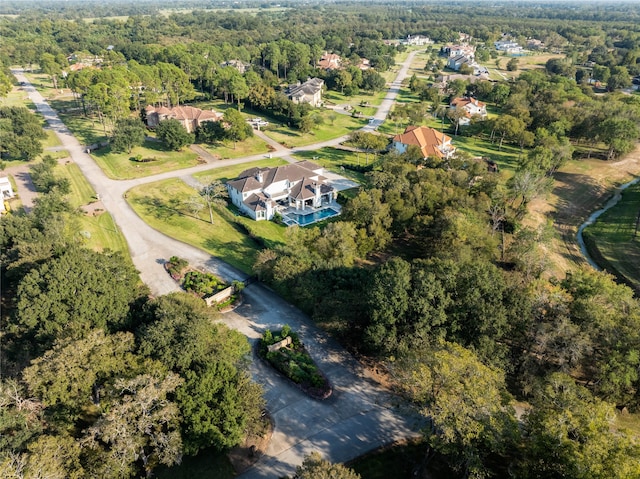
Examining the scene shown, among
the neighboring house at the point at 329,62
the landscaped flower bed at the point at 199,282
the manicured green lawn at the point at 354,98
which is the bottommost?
the landscaped flower bed at the point at 199,282

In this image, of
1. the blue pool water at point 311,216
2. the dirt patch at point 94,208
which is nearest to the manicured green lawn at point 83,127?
the dirt patch at point 94,208

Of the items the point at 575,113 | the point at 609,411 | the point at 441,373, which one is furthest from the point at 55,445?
the point at 575,113

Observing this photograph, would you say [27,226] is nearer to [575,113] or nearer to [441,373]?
[441,373]

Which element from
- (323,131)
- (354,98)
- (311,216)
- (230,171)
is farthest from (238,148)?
(354,98)

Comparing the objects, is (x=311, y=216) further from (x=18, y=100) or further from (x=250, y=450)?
(x=18, y=100)

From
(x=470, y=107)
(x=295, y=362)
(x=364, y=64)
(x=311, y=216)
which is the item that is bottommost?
(x=311, y=216)

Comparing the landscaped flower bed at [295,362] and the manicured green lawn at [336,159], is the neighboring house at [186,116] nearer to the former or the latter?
the manicured green lawn at [336,159]
